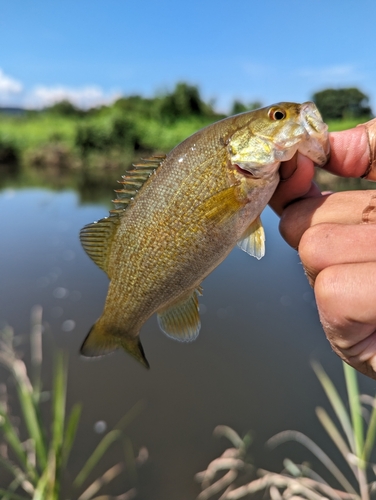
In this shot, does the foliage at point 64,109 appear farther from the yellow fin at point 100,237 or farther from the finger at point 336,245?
the finger at point 336,245

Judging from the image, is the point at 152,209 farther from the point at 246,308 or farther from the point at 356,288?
the point at 246,308

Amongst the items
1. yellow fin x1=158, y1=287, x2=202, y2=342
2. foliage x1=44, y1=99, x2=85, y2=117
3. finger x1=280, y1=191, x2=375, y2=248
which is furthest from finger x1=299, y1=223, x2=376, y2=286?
foliage x1=44, y1=99, x2=85, y2=117

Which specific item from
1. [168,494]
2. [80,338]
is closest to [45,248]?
[80,338]

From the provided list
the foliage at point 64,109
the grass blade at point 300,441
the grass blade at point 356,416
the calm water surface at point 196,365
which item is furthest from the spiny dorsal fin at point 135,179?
the foliage at point 64,109

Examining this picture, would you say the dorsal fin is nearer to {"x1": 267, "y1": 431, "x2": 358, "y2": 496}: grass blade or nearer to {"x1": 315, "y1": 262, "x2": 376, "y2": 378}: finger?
{"x1": 315, "y1": 262, "x2": 376, "y2": 378}: finger

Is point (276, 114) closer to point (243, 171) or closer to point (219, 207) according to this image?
point (243, 171)

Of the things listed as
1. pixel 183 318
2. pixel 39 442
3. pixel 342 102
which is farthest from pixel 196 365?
pixel 342 102

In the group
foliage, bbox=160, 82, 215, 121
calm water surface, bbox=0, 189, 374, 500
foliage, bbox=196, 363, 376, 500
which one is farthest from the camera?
foliage, bbox=160, 82, 215, 121

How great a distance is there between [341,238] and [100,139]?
29354 mm

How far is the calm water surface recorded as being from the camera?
15.4ft

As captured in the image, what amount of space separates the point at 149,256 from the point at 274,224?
32.8 ft

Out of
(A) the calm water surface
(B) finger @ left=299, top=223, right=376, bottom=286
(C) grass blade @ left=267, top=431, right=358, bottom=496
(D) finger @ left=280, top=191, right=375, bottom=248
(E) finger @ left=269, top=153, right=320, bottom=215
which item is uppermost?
(E) finger @ left=269, top=153, right=320, bottom=215

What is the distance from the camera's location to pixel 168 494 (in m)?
4.12

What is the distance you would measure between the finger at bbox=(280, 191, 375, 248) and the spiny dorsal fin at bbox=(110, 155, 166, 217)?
0.75 meters
